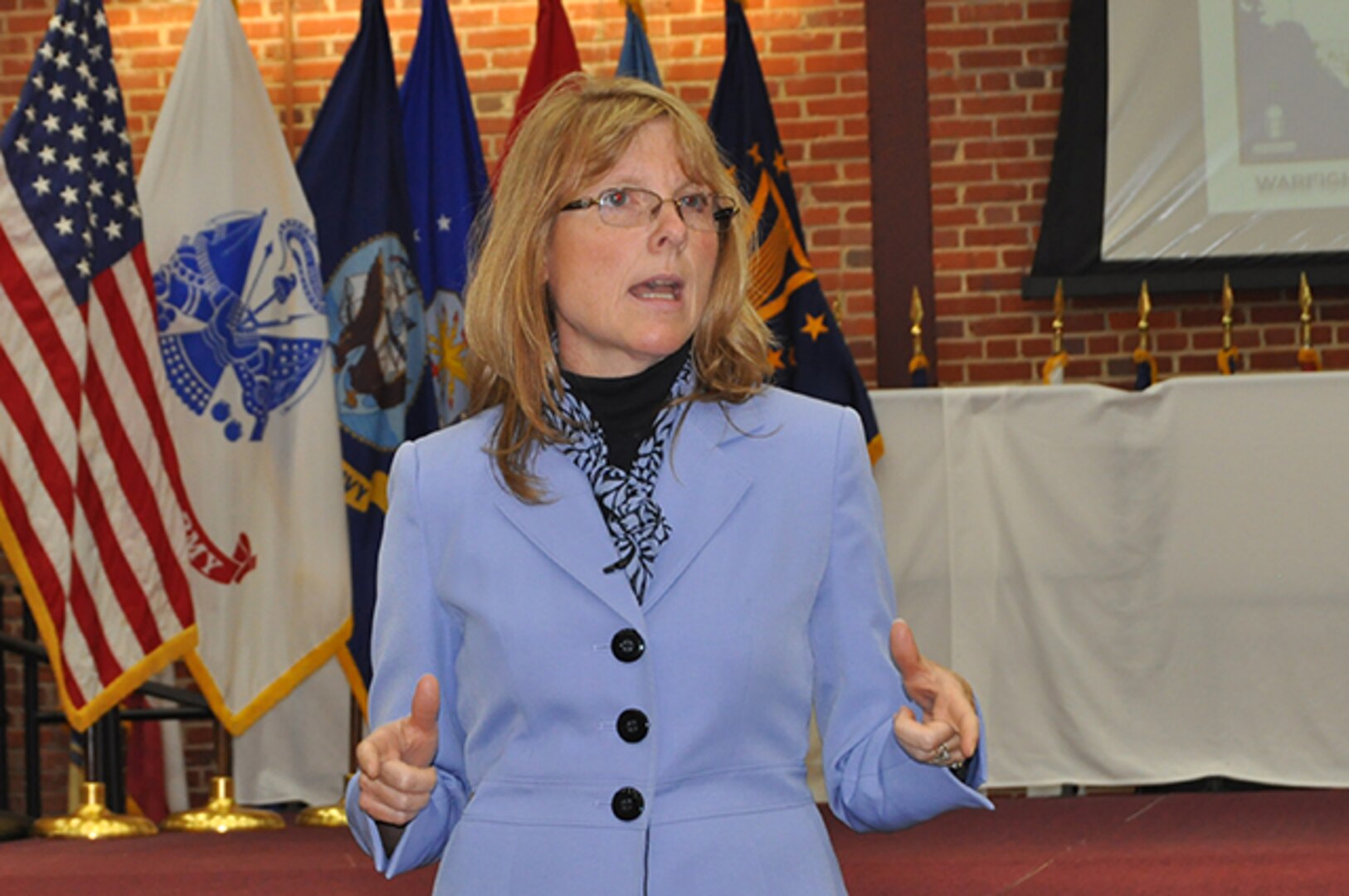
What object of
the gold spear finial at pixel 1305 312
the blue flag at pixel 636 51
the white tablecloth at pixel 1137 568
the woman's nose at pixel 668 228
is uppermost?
the blue flag at pixel 636 51

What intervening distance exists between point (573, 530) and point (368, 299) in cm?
325

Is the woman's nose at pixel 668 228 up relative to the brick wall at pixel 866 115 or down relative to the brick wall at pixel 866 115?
down

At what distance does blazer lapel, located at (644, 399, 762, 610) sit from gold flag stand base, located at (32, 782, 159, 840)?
2950 mm

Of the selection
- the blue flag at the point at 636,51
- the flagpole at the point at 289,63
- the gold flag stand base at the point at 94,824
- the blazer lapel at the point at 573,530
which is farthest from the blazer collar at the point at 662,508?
the flagpole at the point at 289,63

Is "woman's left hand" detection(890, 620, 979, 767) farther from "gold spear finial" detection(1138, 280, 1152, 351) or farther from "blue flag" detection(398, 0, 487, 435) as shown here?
"gold spear finial" detection(1138, 280, 1152, 351)

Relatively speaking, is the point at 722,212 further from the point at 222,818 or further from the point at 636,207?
the point at 222,818

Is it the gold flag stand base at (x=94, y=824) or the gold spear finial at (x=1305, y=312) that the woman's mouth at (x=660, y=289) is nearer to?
the gold flag stand base at (x=94, y=824)

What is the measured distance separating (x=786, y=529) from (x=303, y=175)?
11.7 feet

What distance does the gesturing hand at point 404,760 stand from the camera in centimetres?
132

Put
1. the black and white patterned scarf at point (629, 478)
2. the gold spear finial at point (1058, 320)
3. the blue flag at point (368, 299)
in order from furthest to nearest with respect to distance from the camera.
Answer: the gold spear finial at point (1058, 320)
the blue flag at point (368, 299)
the black and white patterned scarf at point (629, 478)

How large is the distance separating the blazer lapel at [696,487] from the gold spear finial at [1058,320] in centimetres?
383

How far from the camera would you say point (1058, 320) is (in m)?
5.30

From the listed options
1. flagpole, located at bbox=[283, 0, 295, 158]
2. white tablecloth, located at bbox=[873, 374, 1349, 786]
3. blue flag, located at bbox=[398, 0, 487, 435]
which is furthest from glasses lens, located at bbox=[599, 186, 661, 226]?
flagpole, located at bbox=[283, 0, 295, 158]

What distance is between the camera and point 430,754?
135 centimetres
